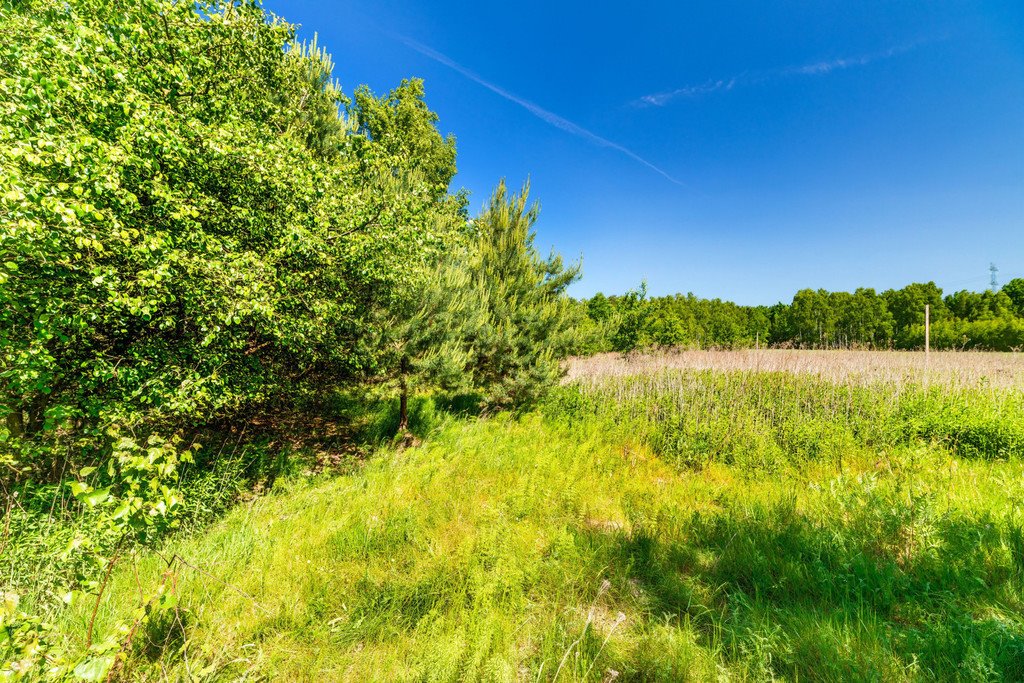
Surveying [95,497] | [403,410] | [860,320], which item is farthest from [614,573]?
[860,320]

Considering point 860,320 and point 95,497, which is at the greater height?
point 860,320

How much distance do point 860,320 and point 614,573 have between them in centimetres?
3902

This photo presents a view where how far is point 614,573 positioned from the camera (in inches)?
120

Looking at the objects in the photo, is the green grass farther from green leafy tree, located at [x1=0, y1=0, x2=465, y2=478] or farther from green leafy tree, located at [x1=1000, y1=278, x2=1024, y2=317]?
green leafy tree, located at [x1=1000, y1=278, x2=1024, y2=317]

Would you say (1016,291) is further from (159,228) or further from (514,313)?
(159,228)

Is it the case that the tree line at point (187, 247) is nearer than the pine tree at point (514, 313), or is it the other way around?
the tree line at point (187, 247)

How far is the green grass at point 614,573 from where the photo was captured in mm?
2182

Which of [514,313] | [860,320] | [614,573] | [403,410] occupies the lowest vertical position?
[614,573]

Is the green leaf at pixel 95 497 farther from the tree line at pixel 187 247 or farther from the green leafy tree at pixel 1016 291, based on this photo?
the green leafy tree at pixel 1016 291

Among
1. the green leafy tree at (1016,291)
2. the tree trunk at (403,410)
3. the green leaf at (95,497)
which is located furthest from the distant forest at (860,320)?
the green leaf at (95,497)

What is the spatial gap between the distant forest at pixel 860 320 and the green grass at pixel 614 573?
41.9 feet

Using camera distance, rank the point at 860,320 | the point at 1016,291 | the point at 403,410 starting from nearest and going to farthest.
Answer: the point at 403,410
the point at 1016,291
the point at 860,320

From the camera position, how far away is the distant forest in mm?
21750

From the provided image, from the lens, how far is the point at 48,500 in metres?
3.48
